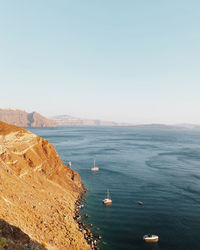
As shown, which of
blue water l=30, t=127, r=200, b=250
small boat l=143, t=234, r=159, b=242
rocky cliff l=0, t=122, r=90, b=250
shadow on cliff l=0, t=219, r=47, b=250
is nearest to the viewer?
shadow on cliff l=0, t=219, r=47, b=250

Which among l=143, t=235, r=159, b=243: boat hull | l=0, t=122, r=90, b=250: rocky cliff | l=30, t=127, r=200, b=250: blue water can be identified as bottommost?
l=30, t=127, r=200, b=250: blue water

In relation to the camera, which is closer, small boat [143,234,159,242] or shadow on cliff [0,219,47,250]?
shadow on cliff [0,219,47,250]

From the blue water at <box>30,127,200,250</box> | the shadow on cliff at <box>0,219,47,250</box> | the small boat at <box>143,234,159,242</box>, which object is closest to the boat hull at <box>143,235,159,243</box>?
the small boat at <box>143,234,159,242</box>

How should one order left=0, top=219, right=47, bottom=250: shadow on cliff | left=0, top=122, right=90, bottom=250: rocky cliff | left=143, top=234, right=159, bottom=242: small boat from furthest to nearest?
1. left=143, top=234, right=159, bottom=242: small boat
2. left=0, top=122, right=90, bottom=250: rocky cliff
3. left=0, top=219, right=47, bottom=250: shadow on cliff

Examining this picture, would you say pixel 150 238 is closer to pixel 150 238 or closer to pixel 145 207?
pixel 150 238

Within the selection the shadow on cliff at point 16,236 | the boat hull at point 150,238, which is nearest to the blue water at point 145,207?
the boat hull at point 150,238

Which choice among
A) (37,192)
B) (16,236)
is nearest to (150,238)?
(16,236)

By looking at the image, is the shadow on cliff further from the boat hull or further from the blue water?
the boat hull

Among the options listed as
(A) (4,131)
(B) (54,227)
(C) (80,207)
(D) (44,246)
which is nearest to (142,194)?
(C) (80,207)

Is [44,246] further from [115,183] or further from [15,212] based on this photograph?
[115,183]
